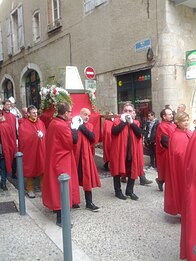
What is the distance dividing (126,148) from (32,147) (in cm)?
175

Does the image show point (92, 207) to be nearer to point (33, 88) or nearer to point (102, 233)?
point (102, 233)

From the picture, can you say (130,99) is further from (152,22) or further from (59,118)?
(59,118)

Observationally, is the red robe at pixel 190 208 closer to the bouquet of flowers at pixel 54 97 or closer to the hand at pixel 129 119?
the hand at pixel 129 119

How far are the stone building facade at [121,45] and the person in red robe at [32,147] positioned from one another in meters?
1.71

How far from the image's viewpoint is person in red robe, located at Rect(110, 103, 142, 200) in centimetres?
564

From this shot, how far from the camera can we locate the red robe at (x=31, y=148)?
6164 mm

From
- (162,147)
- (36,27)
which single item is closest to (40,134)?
(162,147)

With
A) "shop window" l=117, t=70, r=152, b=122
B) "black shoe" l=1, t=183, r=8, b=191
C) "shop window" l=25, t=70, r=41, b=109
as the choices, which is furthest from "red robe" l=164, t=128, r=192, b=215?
"shop window" l=25, t=70, r=41, b=109

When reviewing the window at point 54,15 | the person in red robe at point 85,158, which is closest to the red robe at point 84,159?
the person in red robe at point 85,158

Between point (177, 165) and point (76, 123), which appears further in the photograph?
point (76, 123)

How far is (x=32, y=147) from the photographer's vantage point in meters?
6.27

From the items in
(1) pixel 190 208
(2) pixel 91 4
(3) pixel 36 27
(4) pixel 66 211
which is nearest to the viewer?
(1) pixel 190 208

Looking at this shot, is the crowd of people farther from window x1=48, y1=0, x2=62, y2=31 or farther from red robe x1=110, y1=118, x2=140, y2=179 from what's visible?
window x1=48, y1=0, x2=62, y2=31

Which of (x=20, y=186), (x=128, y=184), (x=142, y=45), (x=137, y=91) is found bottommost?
(x=128, y=184)
